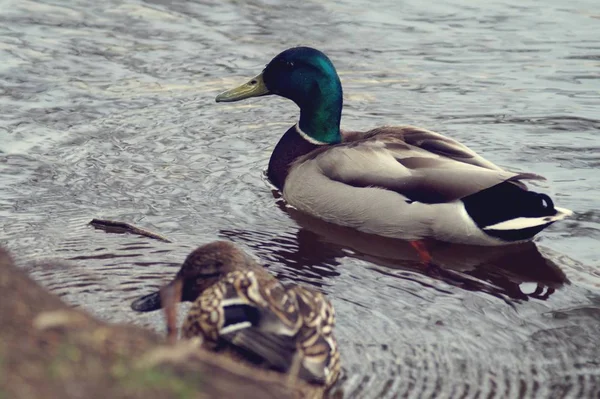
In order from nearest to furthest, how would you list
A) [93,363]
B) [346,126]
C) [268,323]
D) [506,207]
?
[93,363] < [268,323] < [506,207] < [346,126]

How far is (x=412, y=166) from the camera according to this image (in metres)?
7.18

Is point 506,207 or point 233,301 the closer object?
point 233,301

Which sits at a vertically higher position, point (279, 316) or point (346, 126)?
point (279, 316)

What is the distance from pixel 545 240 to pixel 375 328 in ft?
6.88

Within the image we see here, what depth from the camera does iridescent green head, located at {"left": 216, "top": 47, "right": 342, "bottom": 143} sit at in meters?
7.99

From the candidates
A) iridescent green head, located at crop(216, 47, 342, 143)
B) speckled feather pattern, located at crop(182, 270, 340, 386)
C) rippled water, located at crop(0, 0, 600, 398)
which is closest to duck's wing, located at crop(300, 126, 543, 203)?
rippled water, located at crop(0, 0, 600, 398)

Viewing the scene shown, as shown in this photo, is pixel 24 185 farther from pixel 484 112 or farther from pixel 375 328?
pixel 484 112

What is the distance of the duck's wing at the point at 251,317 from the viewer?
13.1ft

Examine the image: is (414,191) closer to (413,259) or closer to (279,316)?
(413,259)

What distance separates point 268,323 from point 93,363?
1137 millimetres

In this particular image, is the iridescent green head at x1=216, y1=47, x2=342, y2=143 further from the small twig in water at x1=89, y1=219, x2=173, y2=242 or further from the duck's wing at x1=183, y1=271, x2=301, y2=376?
the duck's wing at x1=183, y1=271, x2=301, y2=376

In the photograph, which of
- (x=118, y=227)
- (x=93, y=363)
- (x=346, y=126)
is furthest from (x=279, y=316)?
(x=346, y=126)

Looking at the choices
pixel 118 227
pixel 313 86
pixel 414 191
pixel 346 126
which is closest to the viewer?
pixel 118 227

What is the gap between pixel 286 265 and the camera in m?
6.51
